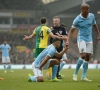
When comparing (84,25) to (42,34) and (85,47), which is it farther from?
(42,34)

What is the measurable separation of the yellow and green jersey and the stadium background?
2876 centimetres

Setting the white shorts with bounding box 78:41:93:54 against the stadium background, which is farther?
the stadium background

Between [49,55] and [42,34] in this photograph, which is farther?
[42,34]

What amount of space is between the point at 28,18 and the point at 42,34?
111 feet

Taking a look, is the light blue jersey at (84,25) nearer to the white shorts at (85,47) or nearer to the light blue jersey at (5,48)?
the white shorts at (85,47)

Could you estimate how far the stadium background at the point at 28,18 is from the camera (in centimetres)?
4278

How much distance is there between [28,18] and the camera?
45.6 metres

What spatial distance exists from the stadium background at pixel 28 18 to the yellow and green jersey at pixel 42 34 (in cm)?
2876

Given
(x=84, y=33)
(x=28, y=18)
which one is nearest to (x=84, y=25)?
(x=84, y=33)

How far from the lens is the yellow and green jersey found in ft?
38.9

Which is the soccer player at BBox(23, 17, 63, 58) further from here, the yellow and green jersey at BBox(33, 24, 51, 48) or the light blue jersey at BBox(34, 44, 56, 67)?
the light blue jersey at BBox(34, 44, 56, 67)

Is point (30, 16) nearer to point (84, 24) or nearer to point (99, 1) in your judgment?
point (99, 1)

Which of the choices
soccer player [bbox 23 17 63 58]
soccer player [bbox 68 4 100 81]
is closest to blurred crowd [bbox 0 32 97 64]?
soccer player [bbox 23 17 63 58]

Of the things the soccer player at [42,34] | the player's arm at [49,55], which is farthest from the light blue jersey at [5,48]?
the player's arm at [49,55]
